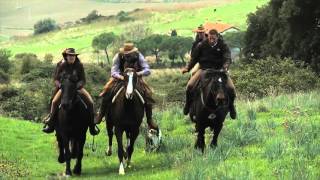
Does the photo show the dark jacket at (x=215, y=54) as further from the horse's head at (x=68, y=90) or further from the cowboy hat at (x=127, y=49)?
the horse's head at (x=68, y=90)

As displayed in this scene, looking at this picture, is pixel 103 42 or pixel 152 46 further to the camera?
pixel 103 42

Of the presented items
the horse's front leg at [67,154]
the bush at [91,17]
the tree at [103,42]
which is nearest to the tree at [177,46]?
the tree at [103,42]

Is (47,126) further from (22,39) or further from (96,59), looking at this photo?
(22,39)

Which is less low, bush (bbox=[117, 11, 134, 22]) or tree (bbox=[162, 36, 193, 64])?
tree (bbox=[162, 36, 193, 64])

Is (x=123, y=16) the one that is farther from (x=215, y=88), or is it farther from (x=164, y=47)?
(x=215, y=88)

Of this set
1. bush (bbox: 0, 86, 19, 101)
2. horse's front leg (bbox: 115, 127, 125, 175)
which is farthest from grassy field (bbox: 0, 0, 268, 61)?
horse's front leg (bbox: 115, 127, 125, 175)

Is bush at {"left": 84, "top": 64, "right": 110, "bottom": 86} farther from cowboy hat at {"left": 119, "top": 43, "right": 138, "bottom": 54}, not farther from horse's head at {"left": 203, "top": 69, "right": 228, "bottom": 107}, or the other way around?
horse's head at {"left": 203, "top": 69, "right": 228, "bottom": 107}

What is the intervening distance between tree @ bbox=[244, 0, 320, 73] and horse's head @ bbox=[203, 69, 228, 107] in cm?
3316

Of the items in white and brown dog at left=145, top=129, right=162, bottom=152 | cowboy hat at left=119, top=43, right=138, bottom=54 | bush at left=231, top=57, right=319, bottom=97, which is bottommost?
bush at left=231, top=57, right=319, bottom=97

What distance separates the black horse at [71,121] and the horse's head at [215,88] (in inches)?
115

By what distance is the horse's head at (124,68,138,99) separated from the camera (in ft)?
43.5

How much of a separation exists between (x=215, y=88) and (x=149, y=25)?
156 meters

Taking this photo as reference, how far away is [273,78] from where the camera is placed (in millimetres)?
35250

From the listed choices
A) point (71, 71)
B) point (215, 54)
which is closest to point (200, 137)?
point (215, 54)
